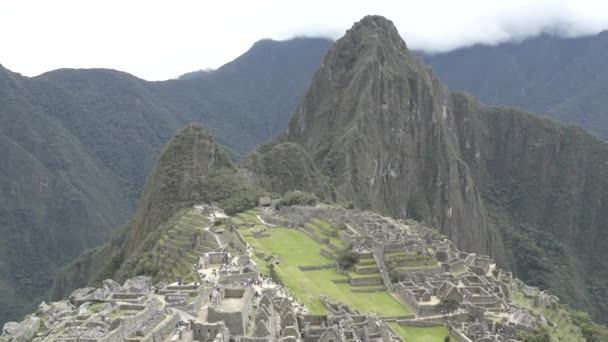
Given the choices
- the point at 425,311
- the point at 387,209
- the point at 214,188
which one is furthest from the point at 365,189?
the point at 425,311

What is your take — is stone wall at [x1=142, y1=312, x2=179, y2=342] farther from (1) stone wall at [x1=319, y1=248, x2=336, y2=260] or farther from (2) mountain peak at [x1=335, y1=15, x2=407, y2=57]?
(2) mountain peak at [x1=335, y1=15, x2=407, y2=57]

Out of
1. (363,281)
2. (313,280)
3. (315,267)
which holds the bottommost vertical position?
(363,281)

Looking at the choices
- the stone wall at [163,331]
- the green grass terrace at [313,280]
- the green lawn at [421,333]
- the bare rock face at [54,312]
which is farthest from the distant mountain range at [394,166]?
the stone wall at [163,331]

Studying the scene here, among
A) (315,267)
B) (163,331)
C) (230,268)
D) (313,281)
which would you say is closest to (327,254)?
(315,267)

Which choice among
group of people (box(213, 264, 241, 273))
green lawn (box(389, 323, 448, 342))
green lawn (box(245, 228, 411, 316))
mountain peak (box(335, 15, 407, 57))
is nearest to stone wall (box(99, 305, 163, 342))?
group of people (box(213, 264, 241, 273))

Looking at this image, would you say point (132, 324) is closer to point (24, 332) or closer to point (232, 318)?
point (232, 318)

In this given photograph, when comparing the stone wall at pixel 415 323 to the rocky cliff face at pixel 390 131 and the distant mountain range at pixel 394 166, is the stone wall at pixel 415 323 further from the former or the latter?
the rocky cliff face at pixel 390 131
